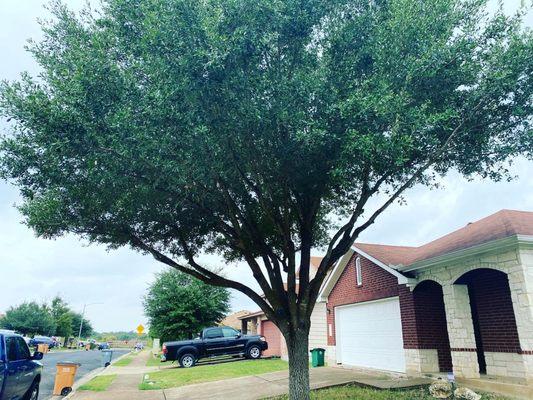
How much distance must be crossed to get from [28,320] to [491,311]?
210 ft

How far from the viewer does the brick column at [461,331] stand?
456 inches

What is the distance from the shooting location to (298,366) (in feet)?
31.2

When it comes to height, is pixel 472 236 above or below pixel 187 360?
above

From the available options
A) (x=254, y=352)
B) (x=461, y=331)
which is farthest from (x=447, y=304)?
(x=254, y=352)

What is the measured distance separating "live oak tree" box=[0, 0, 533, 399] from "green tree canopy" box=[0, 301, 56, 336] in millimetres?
59356

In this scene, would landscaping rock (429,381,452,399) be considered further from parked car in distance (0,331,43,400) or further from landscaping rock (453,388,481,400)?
parked car in distance (0,331,43,400)

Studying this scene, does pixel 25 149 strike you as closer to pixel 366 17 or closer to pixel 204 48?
pixel 204 48

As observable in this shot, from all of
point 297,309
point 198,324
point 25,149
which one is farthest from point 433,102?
point 198,324

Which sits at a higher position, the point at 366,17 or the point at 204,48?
the point at 366,17

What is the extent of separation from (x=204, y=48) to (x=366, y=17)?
379cm

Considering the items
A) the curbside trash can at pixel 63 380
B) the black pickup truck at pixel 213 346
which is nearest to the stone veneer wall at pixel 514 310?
the curbside trash can at pixel 63 380

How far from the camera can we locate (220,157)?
8.45 meters

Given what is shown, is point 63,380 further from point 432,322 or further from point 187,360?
point 432,322

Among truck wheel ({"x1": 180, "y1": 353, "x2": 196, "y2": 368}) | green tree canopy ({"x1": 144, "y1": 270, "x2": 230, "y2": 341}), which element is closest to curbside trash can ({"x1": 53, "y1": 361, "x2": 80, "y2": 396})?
truck wheel ({"x1": 180, "y1": 353, "x2": 196, "y2": 368})
